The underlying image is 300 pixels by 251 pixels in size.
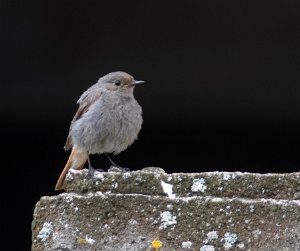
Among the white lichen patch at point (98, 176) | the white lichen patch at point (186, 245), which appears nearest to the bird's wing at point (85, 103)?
the white lichen patch at point (98, 176)

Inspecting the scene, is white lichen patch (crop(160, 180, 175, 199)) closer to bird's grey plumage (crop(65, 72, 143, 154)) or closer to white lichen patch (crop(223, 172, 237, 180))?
white lichen patch (crop(223, 172, 237, 180))

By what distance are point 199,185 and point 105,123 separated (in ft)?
8.39

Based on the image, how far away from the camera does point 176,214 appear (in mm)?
2412

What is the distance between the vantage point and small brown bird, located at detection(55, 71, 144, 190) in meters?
4.98

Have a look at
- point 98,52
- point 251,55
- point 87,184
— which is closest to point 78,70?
point 98,52

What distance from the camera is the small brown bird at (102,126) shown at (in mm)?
4984

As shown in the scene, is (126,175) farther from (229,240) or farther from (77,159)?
(77,159)

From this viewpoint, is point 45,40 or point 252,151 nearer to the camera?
point 45,40

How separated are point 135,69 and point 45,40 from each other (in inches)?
41.9

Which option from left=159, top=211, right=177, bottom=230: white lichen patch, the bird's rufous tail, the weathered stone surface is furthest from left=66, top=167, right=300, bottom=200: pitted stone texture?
the bird's rufous tail

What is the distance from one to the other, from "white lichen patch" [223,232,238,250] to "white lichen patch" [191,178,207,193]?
7.0 inches

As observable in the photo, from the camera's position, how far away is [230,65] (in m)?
8.77

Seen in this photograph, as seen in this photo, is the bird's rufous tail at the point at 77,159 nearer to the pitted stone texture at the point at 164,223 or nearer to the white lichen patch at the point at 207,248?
the pitted stone texture at the point at 164,223

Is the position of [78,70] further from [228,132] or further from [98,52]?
[228,132]
